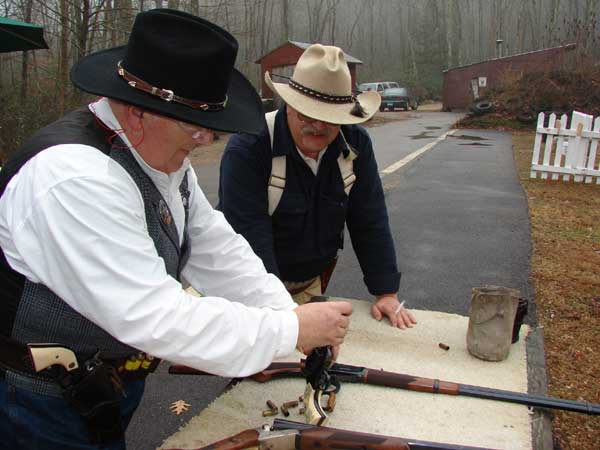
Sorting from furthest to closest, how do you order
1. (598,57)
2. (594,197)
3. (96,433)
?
(598,57)
(594,197)
(96,433)

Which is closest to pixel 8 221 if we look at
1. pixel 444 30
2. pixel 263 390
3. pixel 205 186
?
pixel 263 390

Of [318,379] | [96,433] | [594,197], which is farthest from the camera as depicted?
[594,197]

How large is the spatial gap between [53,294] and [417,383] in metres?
1.40

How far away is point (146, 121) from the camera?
1428mm

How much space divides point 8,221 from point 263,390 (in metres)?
1.28

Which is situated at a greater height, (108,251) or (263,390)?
(108,251)

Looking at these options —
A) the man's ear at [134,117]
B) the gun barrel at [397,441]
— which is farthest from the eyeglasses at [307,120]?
the gun barrel at [397,441]

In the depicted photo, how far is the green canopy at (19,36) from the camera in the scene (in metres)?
7.41

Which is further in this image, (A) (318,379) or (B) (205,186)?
(B) (205,186)

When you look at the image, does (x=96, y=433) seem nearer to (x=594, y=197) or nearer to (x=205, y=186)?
(x=205, y=186)

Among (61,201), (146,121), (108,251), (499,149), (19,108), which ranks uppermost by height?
(146,121)

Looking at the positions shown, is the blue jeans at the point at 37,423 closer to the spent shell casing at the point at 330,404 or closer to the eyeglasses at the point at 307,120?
the spent shell casing at the point at 330,404

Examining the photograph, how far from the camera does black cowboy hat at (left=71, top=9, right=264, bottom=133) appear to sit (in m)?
1.38

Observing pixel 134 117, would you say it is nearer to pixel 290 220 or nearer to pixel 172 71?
pixel 172 71
